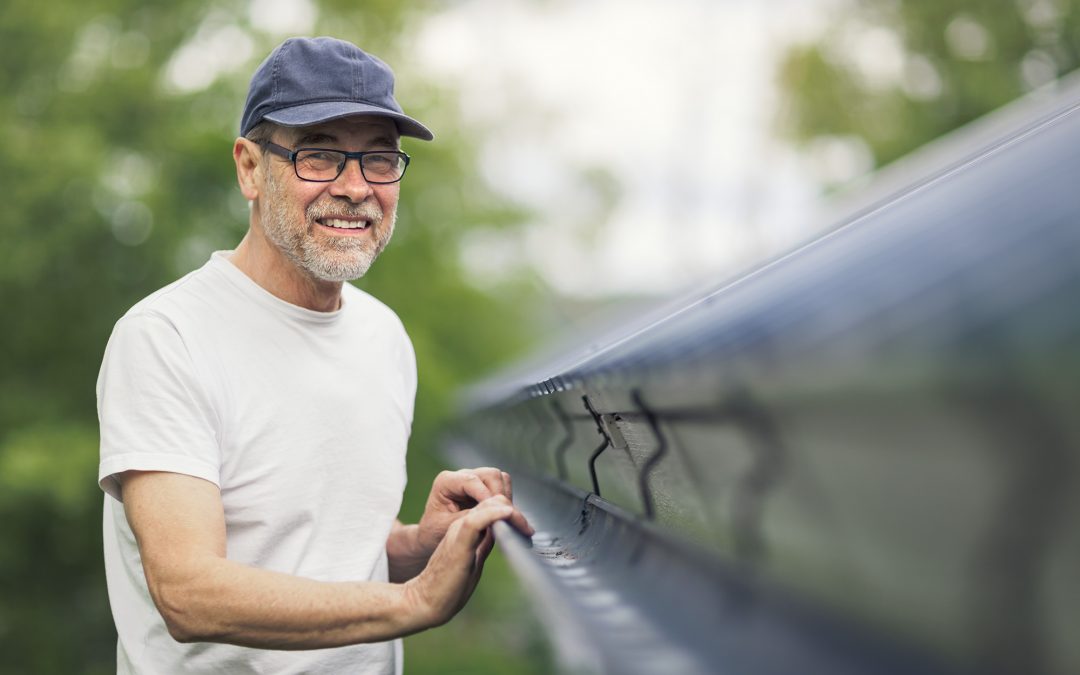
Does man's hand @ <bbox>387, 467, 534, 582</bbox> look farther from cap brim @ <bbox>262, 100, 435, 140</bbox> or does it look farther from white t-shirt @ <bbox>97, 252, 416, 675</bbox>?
cap brim @ <bbox>262, 100, 435, 140</bbox>

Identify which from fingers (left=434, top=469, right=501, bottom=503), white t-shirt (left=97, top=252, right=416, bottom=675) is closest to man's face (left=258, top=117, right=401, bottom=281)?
white t-shirt (left=97, top=252, right=416, bottom=675)

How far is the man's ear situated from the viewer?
7.36 ft

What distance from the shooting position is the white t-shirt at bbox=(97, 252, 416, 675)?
189 cm

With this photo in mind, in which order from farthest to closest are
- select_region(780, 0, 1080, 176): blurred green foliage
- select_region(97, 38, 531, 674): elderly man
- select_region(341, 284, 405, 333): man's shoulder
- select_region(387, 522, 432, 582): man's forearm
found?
select_region(780, 0, 1080, 176): blurred green foliage
select_region(341, 284, 405, 333): man's shoulder
select_region(387, 522, 432, 582): man's forearm
select_region(97, 38, 531, 674): elderly man

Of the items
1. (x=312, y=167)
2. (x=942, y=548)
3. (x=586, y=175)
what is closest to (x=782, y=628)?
(x=942, y=548)

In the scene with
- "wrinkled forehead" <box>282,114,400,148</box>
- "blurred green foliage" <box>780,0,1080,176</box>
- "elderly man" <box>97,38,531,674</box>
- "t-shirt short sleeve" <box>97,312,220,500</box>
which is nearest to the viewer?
"elderly man" <box>97,38,531,674</box>

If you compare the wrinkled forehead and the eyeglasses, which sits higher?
the wrinkled forehead

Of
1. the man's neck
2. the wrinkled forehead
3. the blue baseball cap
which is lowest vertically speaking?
the man's neck

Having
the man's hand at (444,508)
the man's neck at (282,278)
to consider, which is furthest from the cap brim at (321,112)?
the man's hand at (444,508)

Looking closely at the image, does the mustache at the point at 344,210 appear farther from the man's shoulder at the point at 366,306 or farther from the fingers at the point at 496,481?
the fingers at the point at 496,481

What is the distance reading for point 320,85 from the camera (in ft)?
6.68

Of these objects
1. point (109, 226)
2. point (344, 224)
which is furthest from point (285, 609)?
point (109, 226)

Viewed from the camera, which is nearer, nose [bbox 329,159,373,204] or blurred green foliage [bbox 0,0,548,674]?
nose [bbox 329,159,373,204]

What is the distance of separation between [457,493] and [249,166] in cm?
84
